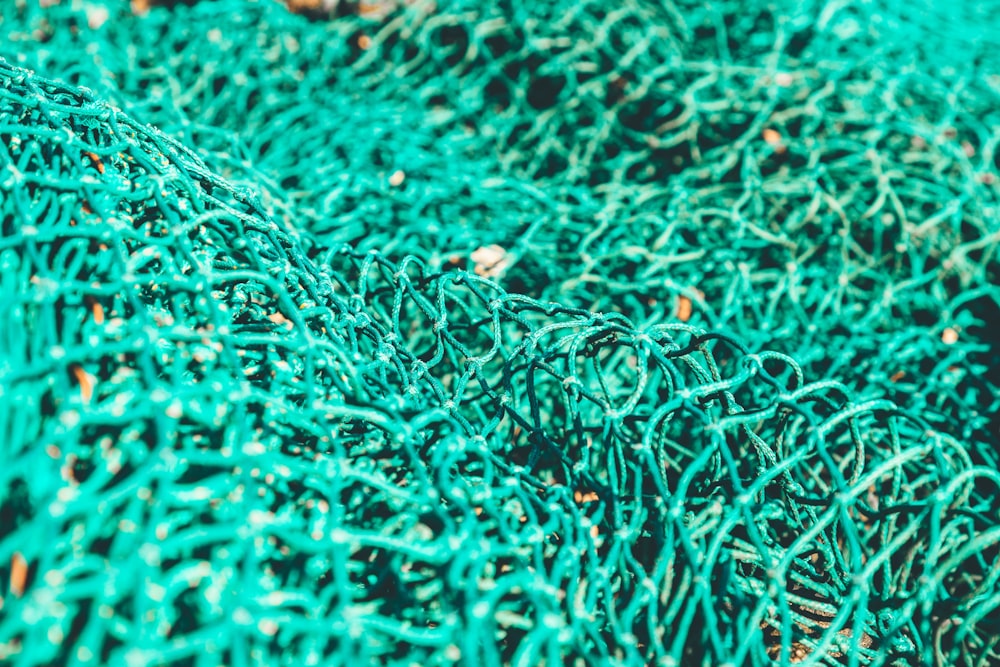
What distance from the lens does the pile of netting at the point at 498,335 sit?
0.57 m

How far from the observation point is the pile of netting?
1.86ft

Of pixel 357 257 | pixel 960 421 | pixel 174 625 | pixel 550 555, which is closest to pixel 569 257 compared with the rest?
pixel 357 257

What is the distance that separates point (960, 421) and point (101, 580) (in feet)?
3.53

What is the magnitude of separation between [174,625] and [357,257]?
515 millimetres

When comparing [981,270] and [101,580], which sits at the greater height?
[101,580]

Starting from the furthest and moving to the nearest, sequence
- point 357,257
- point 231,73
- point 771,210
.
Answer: point 231,73 → point 771,210 → point 357,257

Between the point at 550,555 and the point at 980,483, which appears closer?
the point at 550,555

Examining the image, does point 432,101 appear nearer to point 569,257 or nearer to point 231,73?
point 231,73

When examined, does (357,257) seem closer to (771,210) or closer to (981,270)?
(771,210)

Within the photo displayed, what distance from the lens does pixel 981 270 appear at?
1.17m

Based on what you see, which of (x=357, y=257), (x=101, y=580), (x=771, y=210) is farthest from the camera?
(x=771, y=210)

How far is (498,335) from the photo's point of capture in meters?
0.83

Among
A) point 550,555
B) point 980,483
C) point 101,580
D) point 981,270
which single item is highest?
point 101,580

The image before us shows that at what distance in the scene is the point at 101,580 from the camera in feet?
1.57
